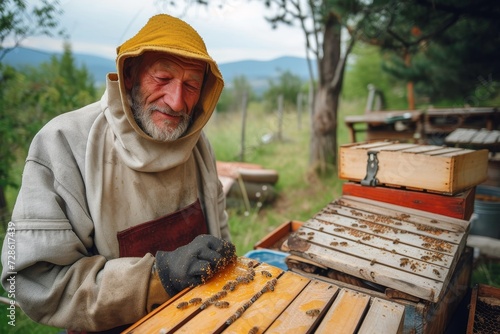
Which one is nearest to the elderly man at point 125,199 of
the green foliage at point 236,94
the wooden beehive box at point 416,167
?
the wooden beehive box at point 416,167

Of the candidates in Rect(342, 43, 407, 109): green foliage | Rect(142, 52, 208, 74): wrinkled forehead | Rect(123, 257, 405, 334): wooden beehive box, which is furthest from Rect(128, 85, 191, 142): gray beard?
Rect(342, 43, 407, 109): green foliage

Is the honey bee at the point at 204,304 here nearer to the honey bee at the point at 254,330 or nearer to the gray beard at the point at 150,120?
the honey bee at the point at 254,330

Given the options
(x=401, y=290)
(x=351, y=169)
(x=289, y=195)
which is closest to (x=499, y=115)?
(x=289, y=195)

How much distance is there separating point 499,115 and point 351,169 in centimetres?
486

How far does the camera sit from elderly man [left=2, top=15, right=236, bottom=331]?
1.51 metres

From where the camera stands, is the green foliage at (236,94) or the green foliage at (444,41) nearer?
the green foliage at (444,41)

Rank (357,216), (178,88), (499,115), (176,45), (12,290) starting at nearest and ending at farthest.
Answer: (12,290)
(176,45)
(178,88)
(357,216)
(499,115)

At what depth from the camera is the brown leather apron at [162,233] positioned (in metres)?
1.85

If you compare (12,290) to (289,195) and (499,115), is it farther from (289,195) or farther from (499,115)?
(499,115)

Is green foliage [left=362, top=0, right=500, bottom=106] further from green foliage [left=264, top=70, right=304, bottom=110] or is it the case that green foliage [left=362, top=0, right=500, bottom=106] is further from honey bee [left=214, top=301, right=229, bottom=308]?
green foliage [left=264, top=70, right=304, bottom=110]

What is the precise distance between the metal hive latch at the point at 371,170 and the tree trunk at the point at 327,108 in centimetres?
483

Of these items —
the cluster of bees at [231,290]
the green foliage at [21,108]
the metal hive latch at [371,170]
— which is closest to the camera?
the cluster of bees at [231,290]

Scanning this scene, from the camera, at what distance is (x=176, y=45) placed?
181 cm

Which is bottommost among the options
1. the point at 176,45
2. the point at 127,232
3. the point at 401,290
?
the point at 401,290
